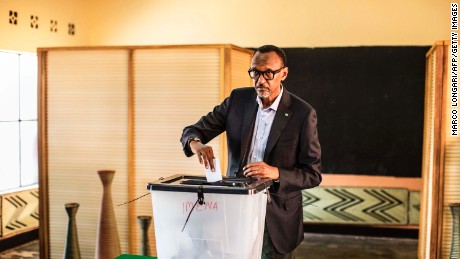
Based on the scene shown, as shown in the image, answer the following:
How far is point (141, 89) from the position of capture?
171 inches

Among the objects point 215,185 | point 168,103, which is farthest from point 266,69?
point 168,103

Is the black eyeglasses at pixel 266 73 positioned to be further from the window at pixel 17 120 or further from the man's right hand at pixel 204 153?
the window at pixel 17 120

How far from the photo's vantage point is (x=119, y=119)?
14.4ft

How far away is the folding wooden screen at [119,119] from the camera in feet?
13.9

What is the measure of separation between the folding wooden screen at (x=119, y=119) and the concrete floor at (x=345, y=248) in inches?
38.5

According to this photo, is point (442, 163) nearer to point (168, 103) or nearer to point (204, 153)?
point (168, 103)

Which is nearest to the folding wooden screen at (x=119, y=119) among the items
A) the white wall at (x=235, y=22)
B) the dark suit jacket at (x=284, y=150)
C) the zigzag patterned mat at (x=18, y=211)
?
the zigzag patterned mat at (x=18, y=211)

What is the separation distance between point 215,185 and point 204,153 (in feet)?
0.76

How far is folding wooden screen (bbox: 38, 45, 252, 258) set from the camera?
13.9 ft

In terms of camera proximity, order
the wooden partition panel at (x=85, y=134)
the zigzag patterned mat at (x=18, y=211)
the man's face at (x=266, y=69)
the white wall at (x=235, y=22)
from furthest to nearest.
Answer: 1. the white wall at (x=235, y=22)
2. the zigzag patterned mat at (x=18, y=211)
3. the wooden partition panel at (x=85, y=134)
4. the man's face at (x=266, y=69)

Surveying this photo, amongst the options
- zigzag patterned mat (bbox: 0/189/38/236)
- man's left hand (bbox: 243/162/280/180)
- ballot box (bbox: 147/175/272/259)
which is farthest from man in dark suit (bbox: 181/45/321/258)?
zigzag patterned mat (bbox: 0/189/38/236)

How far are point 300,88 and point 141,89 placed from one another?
2359mm

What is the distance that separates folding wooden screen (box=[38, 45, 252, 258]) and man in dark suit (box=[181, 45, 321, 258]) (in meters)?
1.74

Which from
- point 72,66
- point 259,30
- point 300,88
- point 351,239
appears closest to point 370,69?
point 300,88
